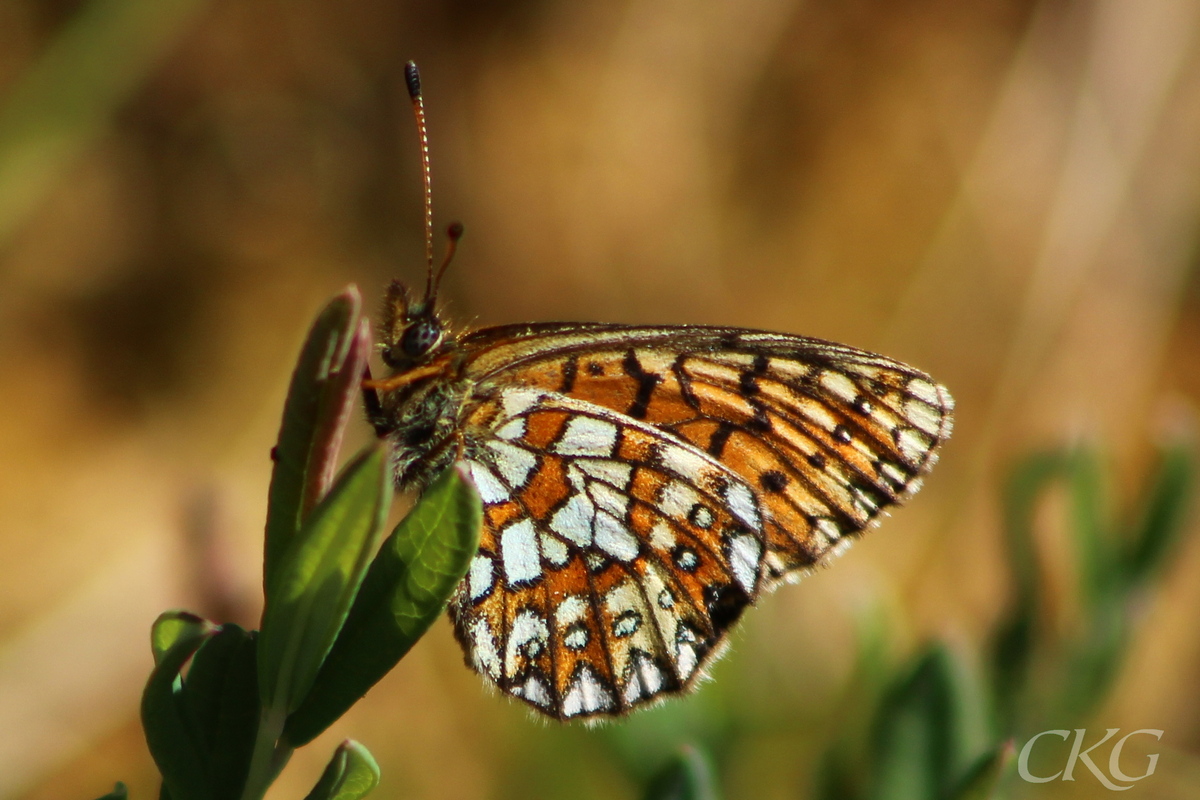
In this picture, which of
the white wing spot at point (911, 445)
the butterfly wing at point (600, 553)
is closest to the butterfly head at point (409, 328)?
the butterfly wing at point (600, 553)

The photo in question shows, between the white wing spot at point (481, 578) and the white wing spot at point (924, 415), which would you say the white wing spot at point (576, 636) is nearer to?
the white wing spot at point (481, 578)

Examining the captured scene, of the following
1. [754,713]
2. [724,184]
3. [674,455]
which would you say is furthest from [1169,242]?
[674,455]

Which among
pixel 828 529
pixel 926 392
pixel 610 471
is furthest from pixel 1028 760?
pixel 610 471

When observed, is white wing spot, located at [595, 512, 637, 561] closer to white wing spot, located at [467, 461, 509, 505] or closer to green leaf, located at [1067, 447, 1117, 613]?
white wing spot, located at [467, 461, 509, 505]

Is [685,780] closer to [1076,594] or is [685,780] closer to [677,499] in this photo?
[677,499]

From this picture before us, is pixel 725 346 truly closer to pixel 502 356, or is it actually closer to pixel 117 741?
pixel 502 356
